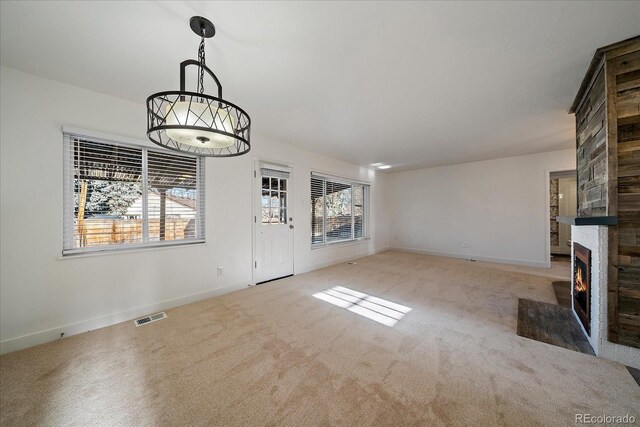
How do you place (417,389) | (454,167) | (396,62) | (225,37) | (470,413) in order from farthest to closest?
(454,167), (396,62), (225,37), (417,389), (470,413)

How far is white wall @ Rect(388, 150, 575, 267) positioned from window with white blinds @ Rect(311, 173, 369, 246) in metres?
1.37

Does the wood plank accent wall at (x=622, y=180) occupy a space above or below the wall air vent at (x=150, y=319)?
above

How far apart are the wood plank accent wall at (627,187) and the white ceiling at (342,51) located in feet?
0.95

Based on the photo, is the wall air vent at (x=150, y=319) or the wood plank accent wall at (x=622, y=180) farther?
the wall air vent at (x=150, y=319)

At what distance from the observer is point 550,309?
2.83m

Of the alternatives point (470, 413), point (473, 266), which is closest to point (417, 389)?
point (470, 413)

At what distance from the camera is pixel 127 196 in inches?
105

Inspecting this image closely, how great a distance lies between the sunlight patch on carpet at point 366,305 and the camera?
267cm

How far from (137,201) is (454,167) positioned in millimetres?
6652

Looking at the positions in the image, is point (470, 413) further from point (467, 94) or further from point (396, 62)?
point (467, 94)

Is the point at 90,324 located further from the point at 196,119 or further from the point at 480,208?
the point at 480,208

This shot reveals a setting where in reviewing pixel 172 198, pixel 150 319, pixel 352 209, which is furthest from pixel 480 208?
pixel 150 319

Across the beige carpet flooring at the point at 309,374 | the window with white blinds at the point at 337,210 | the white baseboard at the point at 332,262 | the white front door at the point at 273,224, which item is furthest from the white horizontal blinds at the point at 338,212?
the beige carpet flooring at the point at 309,374

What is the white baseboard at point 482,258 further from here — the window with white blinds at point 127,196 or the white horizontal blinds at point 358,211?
the window with white blinds at point 127,196
